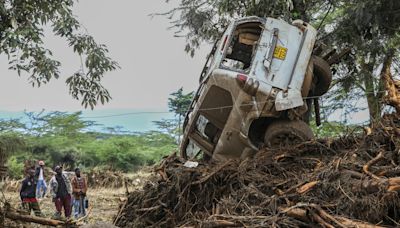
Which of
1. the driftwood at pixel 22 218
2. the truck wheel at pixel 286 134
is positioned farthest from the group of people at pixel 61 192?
the truck wheel at pixel 286 134

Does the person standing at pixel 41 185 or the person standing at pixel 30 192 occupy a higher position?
the person standing at pixel 30 192

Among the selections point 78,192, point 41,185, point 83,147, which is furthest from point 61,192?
point 83,147

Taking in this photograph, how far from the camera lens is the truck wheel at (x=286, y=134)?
714 cm

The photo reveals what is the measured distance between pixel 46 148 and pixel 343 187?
22.5m

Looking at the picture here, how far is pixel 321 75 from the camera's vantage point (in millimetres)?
7965

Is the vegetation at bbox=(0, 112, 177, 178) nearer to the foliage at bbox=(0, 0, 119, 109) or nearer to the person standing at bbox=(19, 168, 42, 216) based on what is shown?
the person standing at bbox=(19, 168, 42, 216)

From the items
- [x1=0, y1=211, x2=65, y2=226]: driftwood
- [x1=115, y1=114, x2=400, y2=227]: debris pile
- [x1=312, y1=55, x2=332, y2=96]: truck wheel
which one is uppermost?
[x1=312, y1=55, x2=332, y2=96]: truck wheel

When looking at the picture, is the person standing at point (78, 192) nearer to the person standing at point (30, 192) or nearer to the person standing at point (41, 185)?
the person standing at point (30, 192)

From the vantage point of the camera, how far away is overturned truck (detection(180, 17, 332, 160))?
23.2 ft

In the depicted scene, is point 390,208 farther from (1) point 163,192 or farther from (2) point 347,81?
(2) point 347,81

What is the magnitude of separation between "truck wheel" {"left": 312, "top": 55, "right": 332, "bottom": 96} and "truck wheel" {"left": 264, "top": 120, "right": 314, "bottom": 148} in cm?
100

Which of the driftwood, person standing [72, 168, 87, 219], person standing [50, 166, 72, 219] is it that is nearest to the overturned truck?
the driftwood

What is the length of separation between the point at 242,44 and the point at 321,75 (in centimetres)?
125

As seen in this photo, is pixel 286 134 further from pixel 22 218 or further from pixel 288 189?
pixel 22 218
